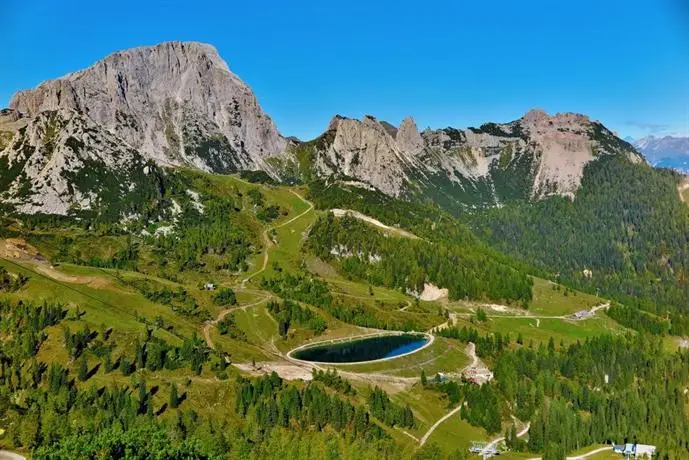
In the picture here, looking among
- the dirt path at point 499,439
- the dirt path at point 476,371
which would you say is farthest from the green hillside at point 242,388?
the dirt path at point 499,439

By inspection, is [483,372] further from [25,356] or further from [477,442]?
[25,356]

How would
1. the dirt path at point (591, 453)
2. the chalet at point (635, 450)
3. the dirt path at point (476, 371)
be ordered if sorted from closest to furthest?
the chalet at point (635, 450)
the dirt path at point (591, 453)
the dirt path at point (476, 371)

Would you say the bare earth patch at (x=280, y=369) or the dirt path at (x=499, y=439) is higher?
the bare earth patch at (x=280, y=369)

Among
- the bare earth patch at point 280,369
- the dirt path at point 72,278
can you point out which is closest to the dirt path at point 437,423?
the bare earth patch at point 280,369

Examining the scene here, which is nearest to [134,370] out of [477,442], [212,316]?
[212,316]

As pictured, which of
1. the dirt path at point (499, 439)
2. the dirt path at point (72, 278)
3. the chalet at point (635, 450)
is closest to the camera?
the chalet at point (635, 450)

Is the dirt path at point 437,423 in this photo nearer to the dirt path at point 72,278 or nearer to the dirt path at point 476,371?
the dirt path at point 476,371

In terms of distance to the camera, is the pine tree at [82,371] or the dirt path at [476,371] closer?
the pine tree at [82,371]

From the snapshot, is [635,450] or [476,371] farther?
[476,371]

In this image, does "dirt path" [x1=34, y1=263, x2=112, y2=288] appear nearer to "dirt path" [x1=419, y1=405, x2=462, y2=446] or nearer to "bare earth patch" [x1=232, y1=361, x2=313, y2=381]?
"bare earth patch" [x1=232, y1=361, x2=313, y2=381]

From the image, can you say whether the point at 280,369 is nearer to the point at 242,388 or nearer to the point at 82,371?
the point at 242,388

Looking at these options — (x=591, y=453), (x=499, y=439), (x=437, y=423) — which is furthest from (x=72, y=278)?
(x=591, y=453)

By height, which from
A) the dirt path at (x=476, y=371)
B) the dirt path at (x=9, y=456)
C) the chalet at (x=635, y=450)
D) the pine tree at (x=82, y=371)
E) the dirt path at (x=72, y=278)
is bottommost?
the chalet at (x=635, y=450)
